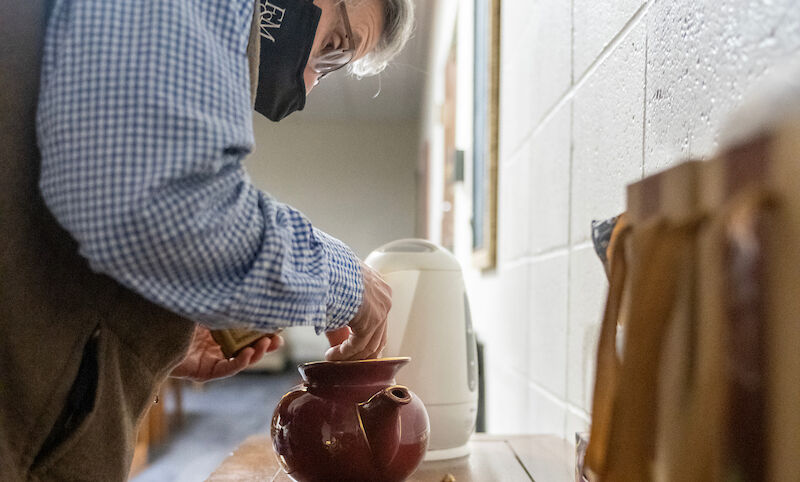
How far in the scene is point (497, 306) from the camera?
6.22ft

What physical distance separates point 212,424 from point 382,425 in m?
4.13

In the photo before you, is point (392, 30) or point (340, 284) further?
point (392, 30)

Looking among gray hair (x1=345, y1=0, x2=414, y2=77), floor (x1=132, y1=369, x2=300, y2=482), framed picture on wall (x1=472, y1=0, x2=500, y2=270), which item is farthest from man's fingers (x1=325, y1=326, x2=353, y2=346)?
floor (x1=132, y1=369, x2=300, y2=482)

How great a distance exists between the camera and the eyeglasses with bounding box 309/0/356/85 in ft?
3.42

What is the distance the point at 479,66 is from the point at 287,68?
1.40 metres

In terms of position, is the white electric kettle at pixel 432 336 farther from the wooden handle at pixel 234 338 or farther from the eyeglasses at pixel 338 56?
the eyeglasses at pixel 338 56

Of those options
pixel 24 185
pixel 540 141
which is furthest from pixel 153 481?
pixel 24 185

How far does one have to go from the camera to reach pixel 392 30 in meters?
1.19

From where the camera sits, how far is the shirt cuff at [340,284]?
0.70 metres

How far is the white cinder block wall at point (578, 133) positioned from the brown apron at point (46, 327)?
0.44 metres

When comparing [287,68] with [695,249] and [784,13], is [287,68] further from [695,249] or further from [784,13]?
[695,249]

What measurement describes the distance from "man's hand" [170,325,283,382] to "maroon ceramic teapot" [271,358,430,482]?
0.18m

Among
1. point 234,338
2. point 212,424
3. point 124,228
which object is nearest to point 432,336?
point 234,338

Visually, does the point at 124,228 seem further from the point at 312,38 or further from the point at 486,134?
the point at 486,134
